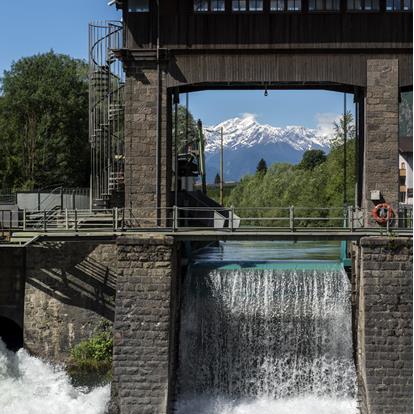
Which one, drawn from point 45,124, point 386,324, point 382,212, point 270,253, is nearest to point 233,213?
point 382,212

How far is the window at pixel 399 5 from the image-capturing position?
2262cm

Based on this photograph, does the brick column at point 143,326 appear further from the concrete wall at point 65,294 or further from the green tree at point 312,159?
the green tree at point 312,159

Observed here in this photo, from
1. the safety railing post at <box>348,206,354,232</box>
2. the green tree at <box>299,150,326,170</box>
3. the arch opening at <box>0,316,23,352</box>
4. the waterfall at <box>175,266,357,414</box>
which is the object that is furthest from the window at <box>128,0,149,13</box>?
the green tree at <box>299,150,326,170</box>

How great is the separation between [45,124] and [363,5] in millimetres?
31024

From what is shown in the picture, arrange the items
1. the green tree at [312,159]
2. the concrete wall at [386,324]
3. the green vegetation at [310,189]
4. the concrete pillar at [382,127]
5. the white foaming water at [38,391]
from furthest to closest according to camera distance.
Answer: the green tree at [312,159], the green vegetation at [310,189], the concrete pillar at [382,127], the white foaming water at [38,391], the concrete wall at [386,324]

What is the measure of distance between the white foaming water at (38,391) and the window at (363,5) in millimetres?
14007

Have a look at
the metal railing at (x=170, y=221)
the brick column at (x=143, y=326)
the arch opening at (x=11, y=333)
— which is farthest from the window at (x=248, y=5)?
the arch opening at (x=11, y=333)

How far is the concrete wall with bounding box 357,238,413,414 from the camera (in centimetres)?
1930

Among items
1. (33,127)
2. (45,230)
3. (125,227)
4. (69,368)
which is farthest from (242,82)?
(33,127)

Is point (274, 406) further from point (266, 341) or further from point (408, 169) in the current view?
point (408, 169)

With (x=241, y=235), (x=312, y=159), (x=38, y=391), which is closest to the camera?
(x=241, y=235)

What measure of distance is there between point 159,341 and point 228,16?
10.3 meters

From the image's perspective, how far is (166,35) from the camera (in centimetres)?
2277

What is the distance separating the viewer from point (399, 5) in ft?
74.5
